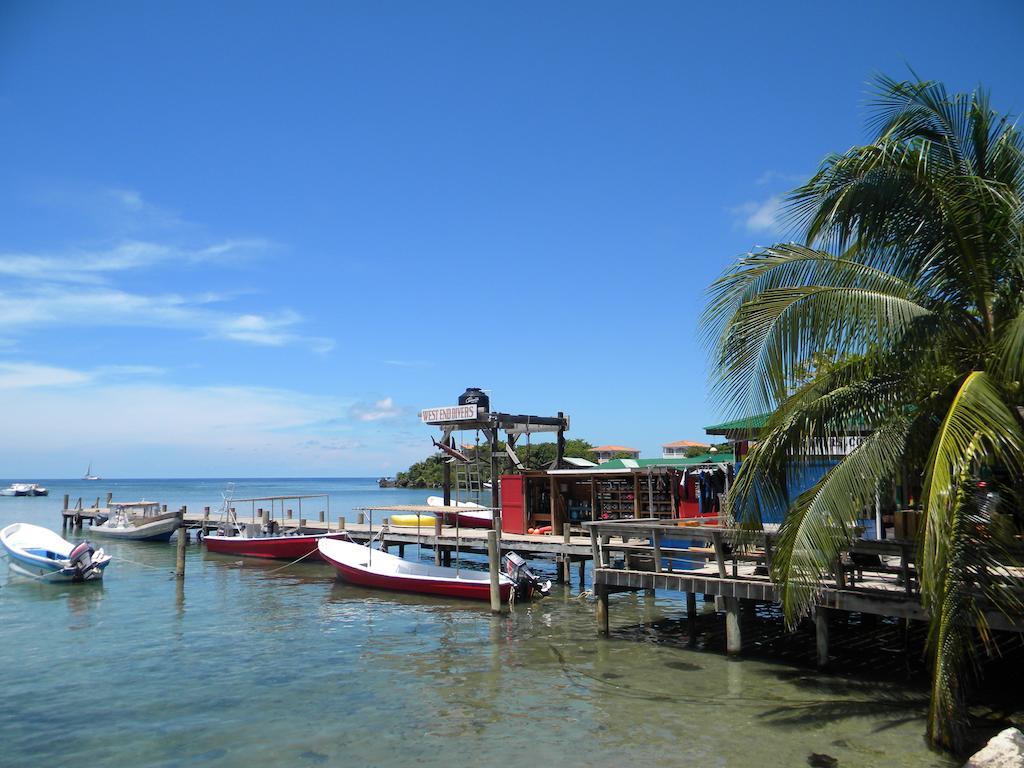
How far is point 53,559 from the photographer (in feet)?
87.2

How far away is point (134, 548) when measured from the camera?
40.7m

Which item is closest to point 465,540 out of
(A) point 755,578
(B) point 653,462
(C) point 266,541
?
(B) point 653,462

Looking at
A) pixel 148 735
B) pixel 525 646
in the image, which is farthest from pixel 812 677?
pixel 148 735

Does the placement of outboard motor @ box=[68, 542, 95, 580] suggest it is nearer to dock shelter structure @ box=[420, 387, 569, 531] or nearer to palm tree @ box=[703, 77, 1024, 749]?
dock shelter structure @ box=[420, 387, 569, 531]

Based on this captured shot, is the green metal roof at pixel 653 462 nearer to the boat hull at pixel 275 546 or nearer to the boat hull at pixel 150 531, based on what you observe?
the boat hull at pixel 275 546

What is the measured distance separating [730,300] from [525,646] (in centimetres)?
967

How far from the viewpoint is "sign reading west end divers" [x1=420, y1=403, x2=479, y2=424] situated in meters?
26.1

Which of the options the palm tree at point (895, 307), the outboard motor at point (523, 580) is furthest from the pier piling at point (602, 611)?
the palm tree at point (895, 307)

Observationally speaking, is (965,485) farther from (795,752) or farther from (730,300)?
(795,752)

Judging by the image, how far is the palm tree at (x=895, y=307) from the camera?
30.2ft

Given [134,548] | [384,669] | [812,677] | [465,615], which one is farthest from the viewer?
[134,548]

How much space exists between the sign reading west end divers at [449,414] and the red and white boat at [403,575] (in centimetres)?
488

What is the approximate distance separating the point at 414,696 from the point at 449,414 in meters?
14.0

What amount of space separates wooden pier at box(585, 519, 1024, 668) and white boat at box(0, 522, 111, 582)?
62.2 ft
